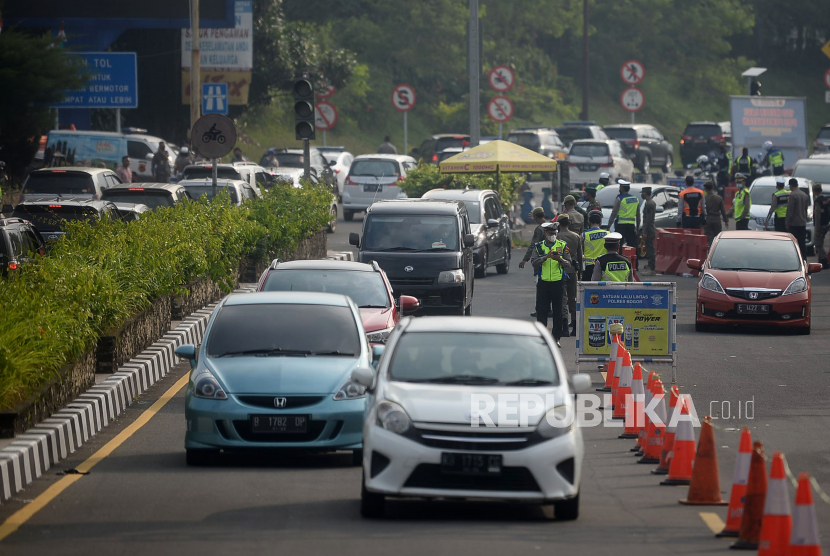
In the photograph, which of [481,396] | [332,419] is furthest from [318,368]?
[481,396]

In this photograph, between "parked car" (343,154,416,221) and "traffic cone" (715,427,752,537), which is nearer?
"traffic cone" (715,427,752,537)

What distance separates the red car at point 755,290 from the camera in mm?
20062

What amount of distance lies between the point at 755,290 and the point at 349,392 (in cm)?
1090

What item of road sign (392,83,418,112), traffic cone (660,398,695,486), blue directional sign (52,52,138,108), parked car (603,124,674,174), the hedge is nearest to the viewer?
traffic cone (660,398,695,486)

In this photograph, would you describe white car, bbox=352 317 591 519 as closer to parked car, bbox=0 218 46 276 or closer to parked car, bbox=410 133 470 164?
parked car, bbox=0 218 46 276

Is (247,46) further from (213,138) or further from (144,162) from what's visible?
(213,138)

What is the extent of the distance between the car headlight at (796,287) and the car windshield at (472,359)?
11.4m

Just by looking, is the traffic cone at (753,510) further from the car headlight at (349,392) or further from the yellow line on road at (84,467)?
the yellow line on road at (84,467)

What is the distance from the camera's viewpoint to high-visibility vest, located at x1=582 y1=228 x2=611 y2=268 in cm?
1953

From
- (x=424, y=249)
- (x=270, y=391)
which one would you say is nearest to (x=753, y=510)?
(x=270, y=391)

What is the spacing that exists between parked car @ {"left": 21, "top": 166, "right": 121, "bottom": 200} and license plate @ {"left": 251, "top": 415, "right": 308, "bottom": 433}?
52.0 ft

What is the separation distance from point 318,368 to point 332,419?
543mm

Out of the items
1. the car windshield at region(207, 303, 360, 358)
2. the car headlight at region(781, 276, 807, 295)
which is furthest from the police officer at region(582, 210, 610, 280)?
the car windshield at region(207, 303, 360, 358)

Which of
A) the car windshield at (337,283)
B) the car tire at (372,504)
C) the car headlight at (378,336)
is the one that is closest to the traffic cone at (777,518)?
the car tire at (372,504)
